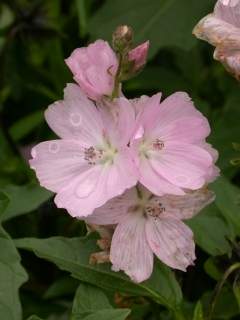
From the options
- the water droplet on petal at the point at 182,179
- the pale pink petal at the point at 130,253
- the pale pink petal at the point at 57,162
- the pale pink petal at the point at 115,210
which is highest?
the pale pink petal at the point at 57,162

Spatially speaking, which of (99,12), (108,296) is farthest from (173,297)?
(99,12)

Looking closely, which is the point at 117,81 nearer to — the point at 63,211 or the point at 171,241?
the point at 171,241

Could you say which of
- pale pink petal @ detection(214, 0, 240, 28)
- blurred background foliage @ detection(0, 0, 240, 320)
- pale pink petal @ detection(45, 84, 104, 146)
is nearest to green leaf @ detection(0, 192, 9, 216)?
blurred background foliage @ detection(0, 0, 240, 320)

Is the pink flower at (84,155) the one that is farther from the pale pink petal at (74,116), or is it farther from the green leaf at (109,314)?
the green leaf at (109,314)

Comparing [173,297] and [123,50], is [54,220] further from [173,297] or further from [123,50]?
[123,50]

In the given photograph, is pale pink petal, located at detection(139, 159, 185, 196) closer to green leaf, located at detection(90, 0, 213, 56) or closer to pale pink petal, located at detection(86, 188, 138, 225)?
pale pink petal, located at detection(86, 188, 138, 225)

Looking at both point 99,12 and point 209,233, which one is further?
point 99,12

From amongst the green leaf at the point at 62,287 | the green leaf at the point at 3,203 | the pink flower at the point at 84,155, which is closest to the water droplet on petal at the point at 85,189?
the pink flower at the point at 84,155
